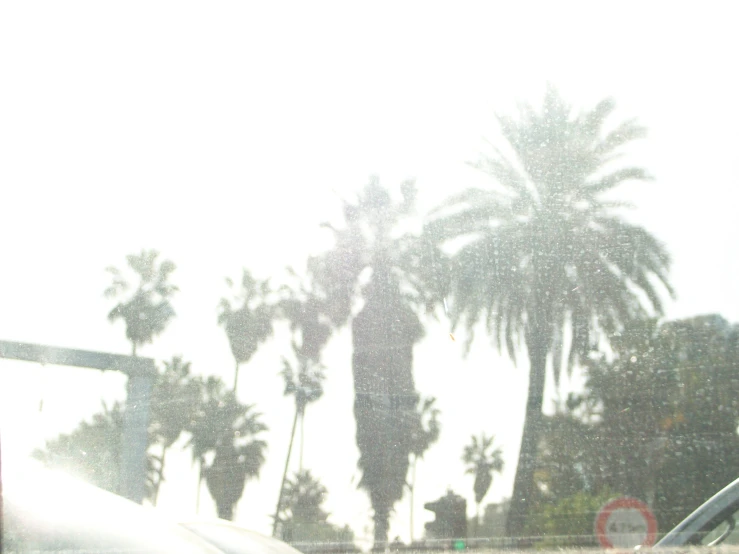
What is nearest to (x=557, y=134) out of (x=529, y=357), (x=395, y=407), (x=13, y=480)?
(x=529, y=357)

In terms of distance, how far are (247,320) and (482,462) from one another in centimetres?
661

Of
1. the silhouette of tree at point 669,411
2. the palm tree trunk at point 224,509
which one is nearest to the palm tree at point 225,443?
the palm tree trunk at point 224,509

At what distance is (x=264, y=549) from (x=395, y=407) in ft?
49.0

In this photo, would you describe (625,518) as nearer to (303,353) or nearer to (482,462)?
(482,462)

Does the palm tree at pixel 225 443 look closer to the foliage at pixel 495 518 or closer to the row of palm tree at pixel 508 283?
the row of palm tree at pixel 508 283

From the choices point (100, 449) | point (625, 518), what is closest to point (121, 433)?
point (100, 449)

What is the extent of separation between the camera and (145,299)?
63.7 ft

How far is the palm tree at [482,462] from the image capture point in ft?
43.6

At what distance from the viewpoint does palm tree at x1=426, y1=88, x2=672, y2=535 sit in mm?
13758

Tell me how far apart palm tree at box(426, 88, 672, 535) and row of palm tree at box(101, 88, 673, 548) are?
2 cm

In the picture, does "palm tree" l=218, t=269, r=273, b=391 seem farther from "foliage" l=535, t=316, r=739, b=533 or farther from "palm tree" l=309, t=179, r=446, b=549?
"foliage" l=535, t=316, r=739, b=533

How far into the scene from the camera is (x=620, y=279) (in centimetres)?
1403

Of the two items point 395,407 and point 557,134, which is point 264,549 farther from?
point 395,407

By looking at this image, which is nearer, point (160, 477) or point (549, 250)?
point (160, 477)
